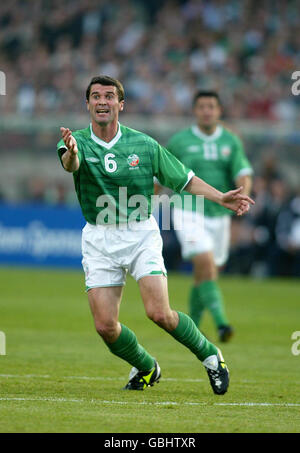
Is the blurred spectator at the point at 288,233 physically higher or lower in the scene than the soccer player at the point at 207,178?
lower

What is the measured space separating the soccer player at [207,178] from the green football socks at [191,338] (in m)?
3.65

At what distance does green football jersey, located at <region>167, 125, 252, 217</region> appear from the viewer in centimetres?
1108

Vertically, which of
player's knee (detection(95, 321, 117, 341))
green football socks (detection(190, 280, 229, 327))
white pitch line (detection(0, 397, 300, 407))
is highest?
player's knee (detection(95, 321, 117, 341))

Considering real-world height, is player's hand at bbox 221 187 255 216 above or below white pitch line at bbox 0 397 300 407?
above

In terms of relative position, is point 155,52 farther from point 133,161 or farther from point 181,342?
point 181,342

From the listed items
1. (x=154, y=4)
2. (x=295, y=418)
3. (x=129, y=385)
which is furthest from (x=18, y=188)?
(x=295, y=418)

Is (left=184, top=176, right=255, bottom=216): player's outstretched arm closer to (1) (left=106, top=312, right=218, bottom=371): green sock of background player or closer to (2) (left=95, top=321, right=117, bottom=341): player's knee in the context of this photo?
(1) (left=106, top=312, right=218, bottom=371): green sock of background player

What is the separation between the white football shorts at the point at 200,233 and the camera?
423 inches

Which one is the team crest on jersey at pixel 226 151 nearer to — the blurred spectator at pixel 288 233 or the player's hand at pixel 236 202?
the player's hand at pixel 236 202

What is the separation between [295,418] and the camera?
233 inches

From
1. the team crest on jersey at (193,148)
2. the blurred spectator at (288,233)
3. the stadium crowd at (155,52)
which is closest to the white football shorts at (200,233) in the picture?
the team crest on jersey at (193,148)

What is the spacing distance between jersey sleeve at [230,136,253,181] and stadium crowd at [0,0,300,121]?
11059 mm

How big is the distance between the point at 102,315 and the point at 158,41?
1907 centimetres

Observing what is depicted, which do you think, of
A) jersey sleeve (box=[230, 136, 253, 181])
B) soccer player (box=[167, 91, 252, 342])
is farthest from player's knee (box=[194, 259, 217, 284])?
jersey sleeve (box=[230, 136, 253, 181])
